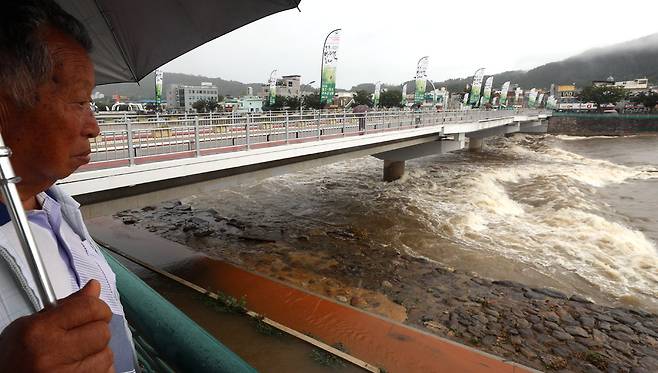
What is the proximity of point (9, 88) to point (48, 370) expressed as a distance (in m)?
0.56

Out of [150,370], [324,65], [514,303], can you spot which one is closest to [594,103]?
[324,65]

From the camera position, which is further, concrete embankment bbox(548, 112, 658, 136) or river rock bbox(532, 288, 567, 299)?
concrete embankment bbox(548, 112, 658, 136)

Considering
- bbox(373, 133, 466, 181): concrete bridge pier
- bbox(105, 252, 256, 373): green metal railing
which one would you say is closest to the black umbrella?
bbox(105, 252, 256, 373): green metal railing

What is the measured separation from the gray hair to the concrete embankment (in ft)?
221

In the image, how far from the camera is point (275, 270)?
30.9ft

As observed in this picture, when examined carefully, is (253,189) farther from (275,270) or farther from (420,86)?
(420,86)

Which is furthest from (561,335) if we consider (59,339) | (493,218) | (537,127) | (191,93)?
(191,93)

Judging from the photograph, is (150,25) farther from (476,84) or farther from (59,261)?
(476,84)

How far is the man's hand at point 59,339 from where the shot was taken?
1.60 ft

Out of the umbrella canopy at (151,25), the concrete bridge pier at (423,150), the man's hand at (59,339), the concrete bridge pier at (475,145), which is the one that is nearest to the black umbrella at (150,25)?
the umbrella canopy at (151,25)

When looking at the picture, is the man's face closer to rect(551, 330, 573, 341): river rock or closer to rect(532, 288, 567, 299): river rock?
rect(551, 330, 573, 341): river rock

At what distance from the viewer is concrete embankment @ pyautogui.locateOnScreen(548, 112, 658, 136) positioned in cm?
5166

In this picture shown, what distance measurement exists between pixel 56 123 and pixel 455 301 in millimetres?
8794

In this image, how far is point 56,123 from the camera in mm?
834
